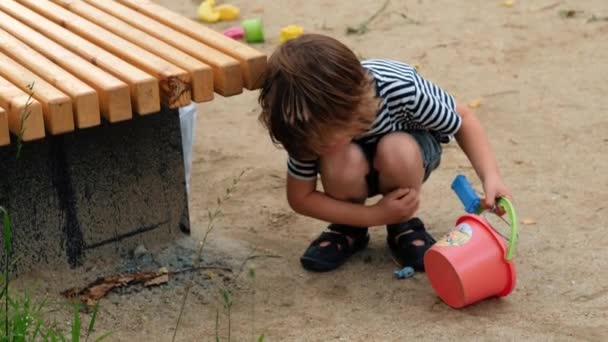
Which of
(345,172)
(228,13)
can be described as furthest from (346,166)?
(228,13)

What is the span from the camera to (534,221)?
348 cm

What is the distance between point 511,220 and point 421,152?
39 centimetres

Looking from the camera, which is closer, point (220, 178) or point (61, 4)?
point (61, 4)

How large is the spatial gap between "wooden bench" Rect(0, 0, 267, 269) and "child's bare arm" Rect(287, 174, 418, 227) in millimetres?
344

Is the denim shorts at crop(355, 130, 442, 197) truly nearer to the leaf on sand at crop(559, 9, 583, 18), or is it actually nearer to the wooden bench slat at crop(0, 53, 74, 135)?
the wooden bench slat at crop(0, 53, 74, 135)

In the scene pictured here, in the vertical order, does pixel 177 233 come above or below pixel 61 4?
below

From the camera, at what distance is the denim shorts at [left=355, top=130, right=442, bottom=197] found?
3145 millimetres

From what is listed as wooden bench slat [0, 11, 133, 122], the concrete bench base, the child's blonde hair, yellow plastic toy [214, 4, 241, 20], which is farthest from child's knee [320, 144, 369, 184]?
yellow plastic toy [214, 4, 241, 20]

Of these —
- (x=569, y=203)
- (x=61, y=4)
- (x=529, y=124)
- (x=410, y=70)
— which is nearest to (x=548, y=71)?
(x=529, y=124)

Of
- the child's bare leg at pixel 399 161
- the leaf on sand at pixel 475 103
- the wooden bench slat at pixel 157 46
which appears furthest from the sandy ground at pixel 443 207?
the wooden bench slat at pixel 157 46

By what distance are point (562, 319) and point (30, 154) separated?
1.36m

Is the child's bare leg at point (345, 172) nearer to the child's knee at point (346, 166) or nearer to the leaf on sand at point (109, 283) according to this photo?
the child's knee at point (346, 166)

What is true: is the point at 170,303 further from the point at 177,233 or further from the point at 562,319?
the point at 562,319

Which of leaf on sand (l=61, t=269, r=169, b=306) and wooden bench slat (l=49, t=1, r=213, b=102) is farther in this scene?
leaf on sand (l=61, t=269, r=169, b=306)
